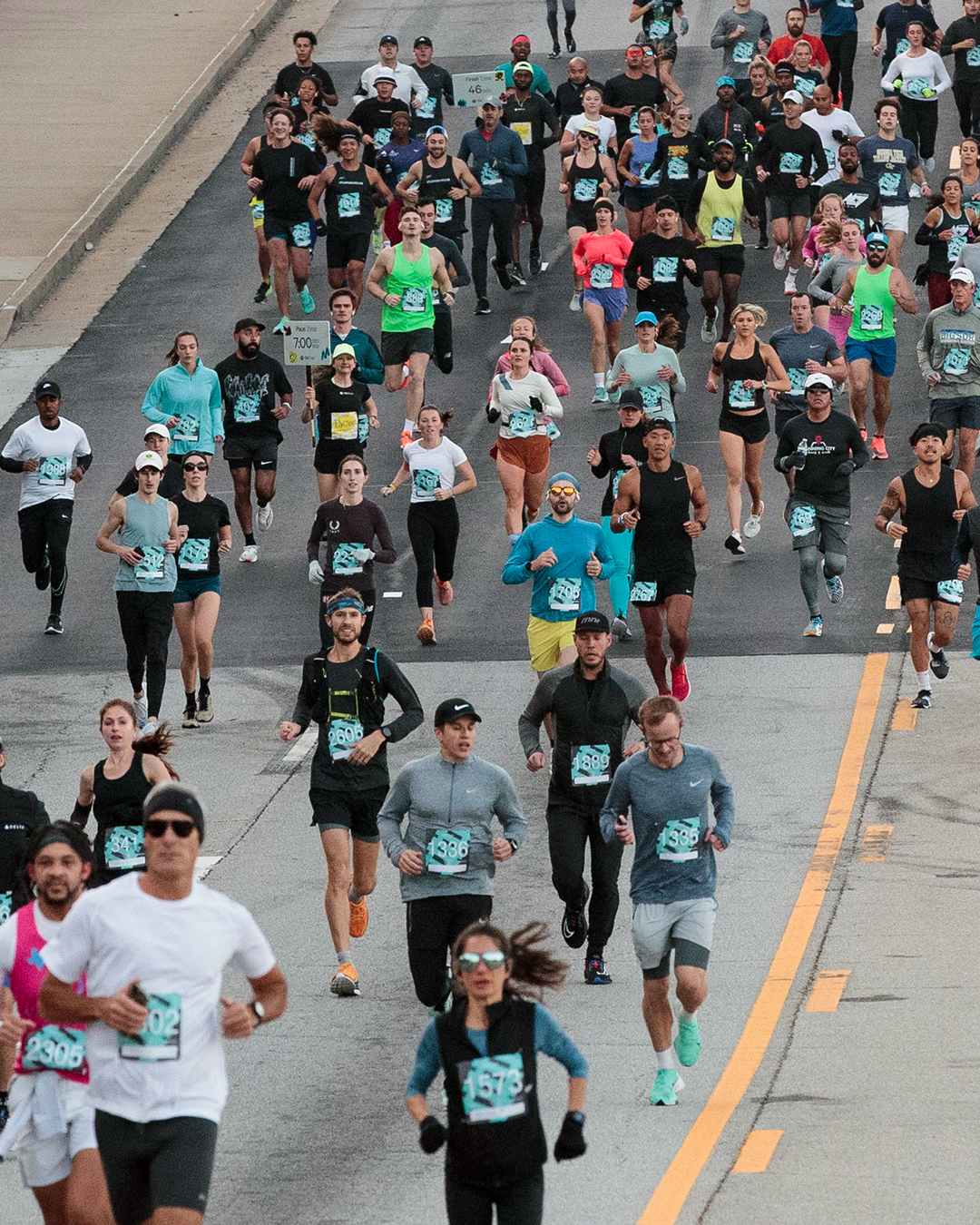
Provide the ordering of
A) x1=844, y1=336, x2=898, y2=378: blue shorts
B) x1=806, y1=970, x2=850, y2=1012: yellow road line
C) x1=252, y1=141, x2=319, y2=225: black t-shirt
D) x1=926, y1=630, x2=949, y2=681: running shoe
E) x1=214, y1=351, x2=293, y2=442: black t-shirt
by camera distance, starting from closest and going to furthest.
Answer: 1. x1=806, y1=970, x2=850, y2=1012: yellow road line
2. x1=926, y1=630, x2=949, y2=681: running shoe
3. x1=214, y1=351, x2=293, y2=442: black t-shirt
4. x1=844, y1=336, x2=898, y2=378: blue shorts
5. x1=252, y1=141, x2=319, y2=225: black t-shirt

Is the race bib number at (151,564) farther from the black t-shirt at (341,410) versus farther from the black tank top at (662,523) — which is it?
the black tank top at (662,523)

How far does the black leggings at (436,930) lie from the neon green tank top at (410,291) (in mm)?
11202

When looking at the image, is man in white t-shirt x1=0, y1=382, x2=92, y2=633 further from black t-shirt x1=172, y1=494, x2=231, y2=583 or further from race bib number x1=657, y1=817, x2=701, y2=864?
race bib number x1=657, y1=817, x2=701, y2=864

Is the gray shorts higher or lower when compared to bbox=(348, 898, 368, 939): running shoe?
higher

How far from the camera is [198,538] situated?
1717 cm

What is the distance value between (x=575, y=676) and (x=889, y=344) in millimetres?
9789

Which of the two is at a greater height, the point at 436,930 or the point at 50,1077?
the point at 50,1077

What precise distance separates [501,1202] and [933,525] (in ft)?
30.2

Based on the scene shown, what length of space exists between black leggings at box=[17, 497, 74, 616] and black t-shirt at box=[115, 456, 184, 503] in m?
1.08

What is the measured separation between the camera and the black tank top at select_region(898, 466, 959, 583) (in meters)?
16.3

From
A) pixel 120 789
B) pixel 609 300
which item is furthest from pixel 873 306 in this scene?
pixel 120 789

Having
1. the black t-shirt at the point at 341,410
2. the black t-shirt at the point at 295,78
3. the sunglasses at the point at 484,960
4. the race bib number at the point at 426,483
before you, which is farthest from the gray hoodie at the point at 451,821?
the black t-shirt at the point at 295,78

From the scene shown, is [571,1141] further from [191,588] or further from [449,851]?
[191,588]

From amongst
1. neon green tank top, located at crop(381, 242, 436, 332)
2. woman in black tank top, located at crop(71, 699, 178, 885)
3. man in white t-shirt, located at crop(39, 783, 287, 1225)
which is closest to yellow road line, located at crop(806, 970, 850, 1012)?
woman in black tank top, located at crop(71, 699, 178, 885)
